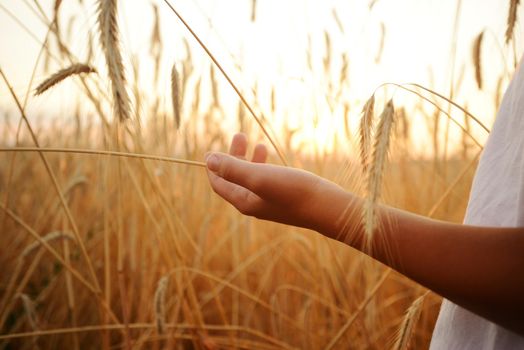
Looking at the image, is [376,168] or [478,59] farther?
[478,59]

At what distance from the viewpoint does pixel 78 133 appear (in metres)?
1.57

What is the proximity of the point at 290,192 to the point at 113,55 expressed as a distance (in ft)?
0.94

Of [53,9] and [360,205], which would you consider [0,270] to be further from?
[360,205]

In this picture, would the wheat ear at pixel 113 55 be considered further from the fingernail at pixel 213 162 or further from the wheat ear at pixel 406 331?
the wheat ear at pixel 406 331

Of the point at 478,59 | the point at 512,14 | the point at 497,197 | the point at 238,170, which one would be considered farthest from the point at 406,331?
the point at 478,59

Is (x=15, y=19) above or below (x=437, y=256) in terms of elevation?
above

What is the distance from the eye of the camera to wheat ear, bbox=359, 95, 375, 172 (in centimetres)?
50

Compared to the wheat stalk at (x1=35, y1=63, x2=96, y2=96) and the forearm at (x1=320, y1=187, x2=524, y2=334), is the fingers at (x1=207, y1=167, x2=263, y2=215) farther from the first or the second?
the wheat stalk at (x1=35, y1=63, x2=96, y2=96)

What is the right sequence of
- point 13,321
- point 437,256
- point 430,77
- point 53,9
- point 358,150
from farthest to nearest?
point 430,77 → point 13,321 → point 53,9 → point 358,150 → point 437,256

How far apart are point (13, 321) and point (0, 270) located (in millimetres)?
161

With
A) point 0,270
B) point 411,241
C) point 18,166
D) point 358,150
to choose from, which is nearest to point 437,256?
point 411,241

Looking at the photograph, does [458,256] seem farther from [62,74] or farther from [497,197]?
[62,74]

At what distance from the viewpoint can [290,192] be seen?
18.0 inches

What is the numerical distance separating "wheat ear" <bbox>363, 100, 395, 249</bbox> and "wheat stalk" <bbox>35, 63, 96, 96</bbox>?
0.47m
